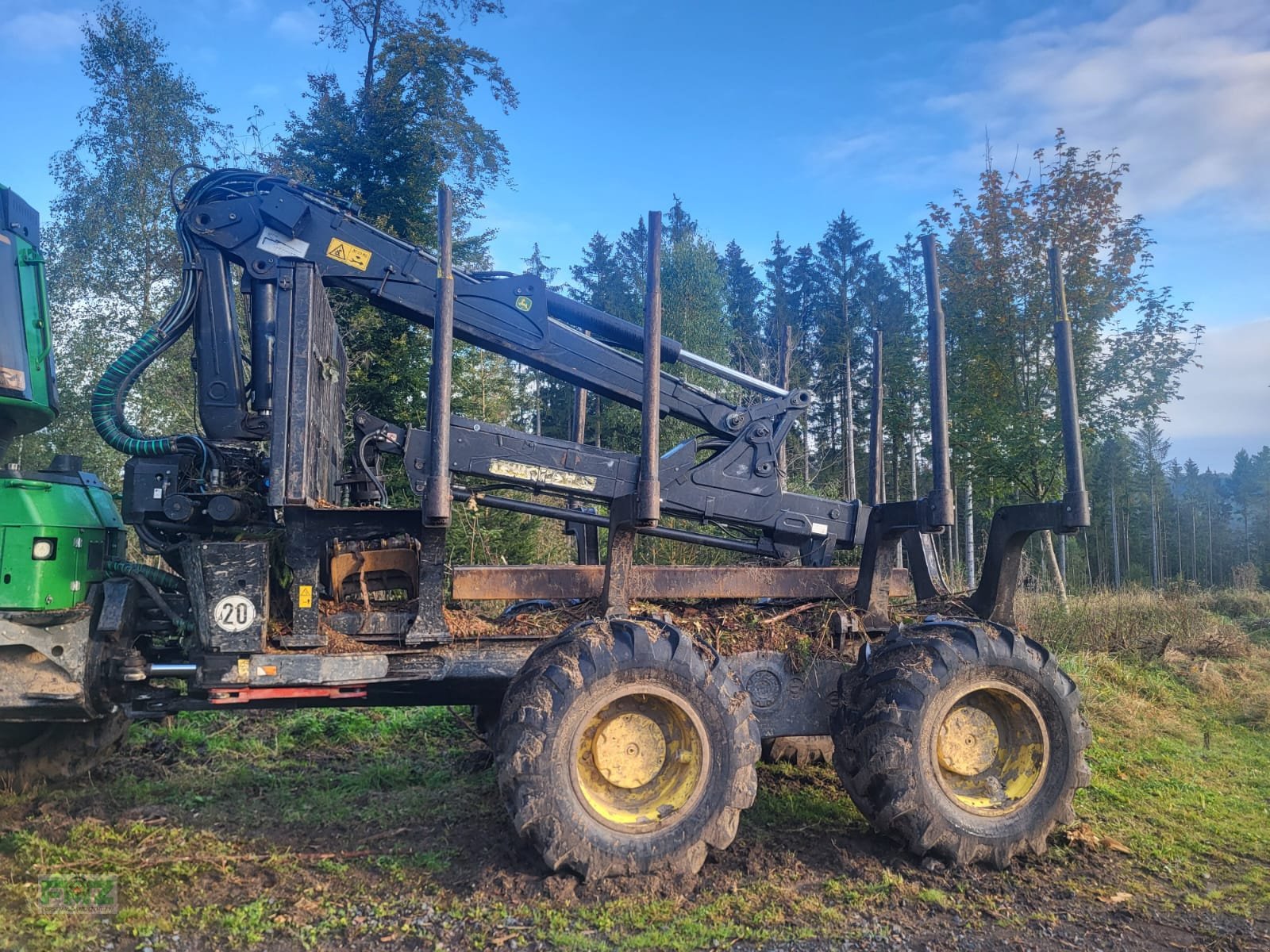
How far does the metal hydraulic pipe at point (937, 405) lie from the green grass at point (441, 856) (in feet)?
6.84

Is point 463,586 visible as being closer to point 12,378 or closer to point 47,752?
point 12,378

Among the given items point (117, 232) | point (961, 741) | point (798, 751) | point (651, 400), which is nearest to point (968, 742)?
point (961, 741)

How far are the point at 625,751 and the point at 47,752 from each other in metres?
4.24

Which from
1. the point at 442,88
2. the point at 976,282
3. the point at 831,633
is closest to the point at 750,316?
the point at 442,88

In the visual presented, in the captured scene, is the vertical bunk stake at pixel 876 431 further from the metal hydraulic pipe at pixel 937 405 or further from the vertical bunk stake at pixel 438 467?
the vertical bunk stake at pixel 438 467

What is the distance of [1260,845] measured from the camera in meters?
5.50

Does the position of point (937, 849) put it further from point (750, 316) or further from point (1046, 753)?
point (750, 316)

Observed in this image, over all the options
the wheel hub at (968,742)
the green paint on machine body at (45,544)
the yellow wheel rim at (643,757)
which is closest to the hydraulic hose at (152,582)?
the green paint on machine body at (45,544)

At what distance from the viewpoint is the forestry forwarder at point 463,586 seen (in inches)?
186

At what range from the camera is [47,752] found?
603 centimetres

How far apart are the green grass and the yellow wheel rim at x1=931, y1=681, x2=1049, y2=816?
0.43 meters

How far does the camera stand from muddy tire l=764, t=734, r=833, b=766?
6977mm

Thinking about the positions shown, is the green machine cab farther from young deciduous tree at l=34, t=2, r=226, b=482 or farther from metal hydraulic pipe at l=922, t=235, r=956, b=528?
young deciduous tree at l=34, t=2, r=226, b=482

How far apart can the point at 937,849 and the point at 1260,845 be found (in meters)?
2.38
